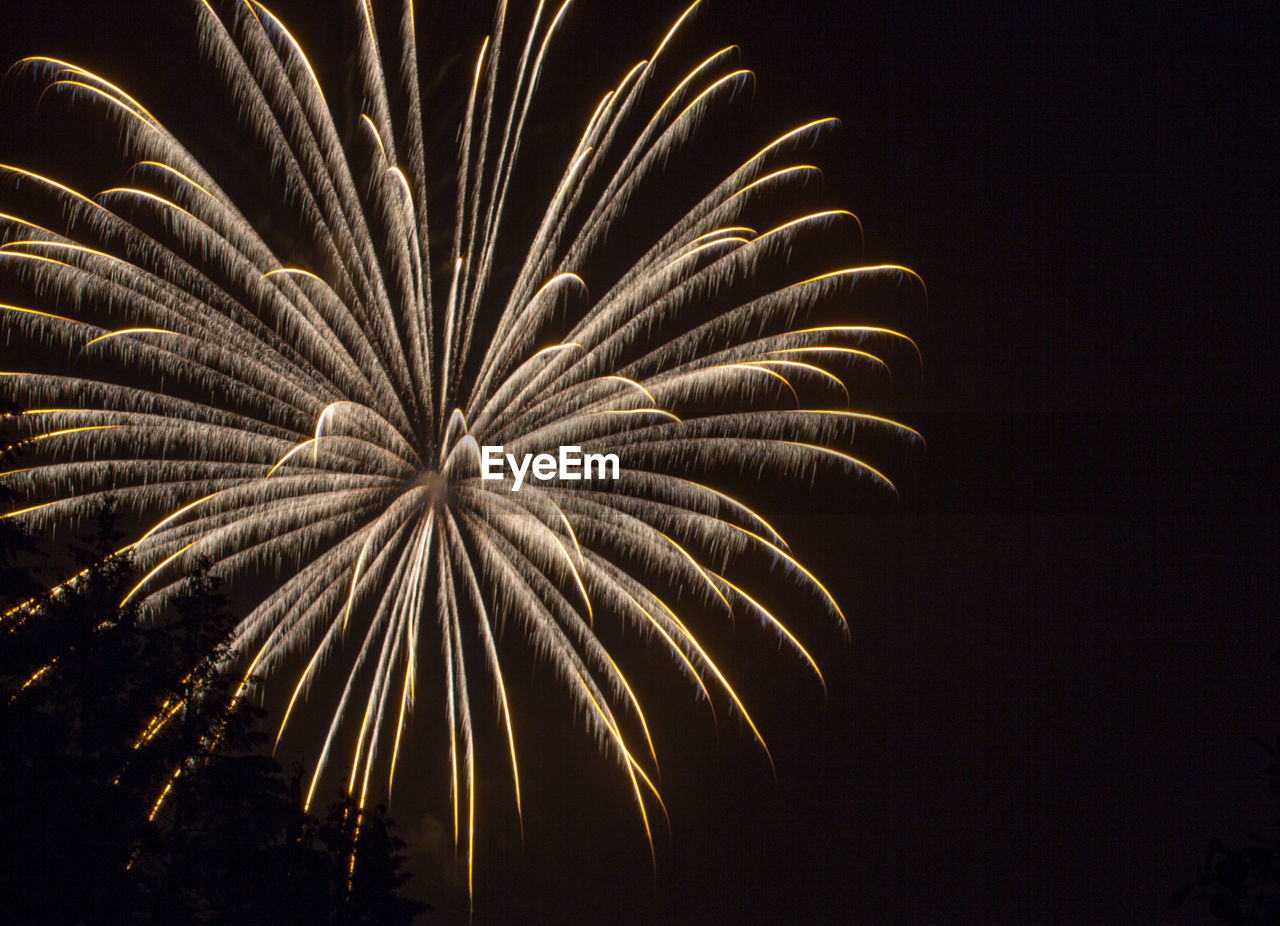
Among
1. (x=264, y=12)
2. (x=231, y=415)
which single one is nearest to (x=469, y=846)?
(x=231, y=415)

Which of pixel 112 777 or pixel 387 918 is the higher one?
pixel 112 777

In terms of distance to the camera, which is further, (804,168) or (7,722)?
(804,168)

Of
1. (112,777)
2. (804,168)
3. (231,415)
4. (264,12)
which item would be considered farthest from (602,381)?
(112,777)

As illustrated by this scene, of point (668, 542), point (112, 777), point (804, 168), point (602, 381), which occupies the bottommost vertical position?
point (112, 777)

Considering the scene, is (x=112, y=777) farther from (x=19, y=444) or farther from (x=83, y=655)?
(x=19, y=444)

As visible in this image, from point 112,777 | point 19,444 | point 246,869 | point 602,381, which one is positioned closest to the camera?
A: point 19,444

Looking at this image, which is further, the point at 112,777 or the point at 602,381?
the point at 602,381

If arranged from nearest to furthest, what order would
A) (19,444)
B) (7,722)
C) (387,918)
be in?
(7,722)
(19,444)
(387,918)

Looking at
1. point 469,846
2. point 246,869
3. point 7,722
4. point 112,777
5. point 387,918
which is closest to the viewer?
point 7,722

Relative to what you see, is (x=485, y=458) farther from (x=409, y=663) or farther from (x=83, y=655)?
(x=83, y=655)
